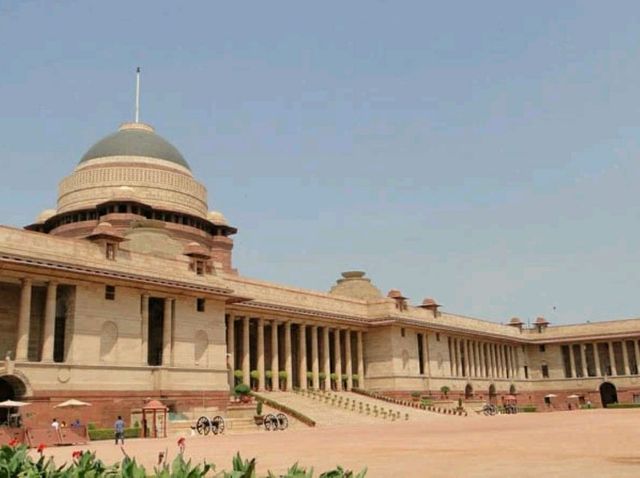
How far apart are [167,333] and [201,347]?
129 inches

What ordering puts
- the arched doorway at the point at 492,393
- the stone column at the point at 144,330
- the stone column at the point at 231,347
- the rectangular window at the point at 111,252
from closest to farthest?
the rectangular window at the point at 111,252 → the stone column at the point at 144,330 → the stone column at the point at 231,347 → the arched doorway at the point at 492,393

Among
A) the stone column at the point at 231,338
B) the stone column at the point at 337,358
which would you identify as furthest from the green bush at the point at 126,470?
the stone column at the point at 337,358

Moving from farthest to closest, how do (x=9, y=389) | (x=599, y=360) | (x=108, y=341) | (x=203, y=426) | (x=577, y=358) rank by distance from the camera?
1. (x=577, y=358)
2. (x=599, y=360)
3. (x=108, y=341)
4. (x=203, y=426)
5. (x=9, y=389)

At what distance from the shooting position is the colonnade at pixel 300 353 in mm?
55219

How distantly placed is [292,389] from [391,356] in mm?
12518

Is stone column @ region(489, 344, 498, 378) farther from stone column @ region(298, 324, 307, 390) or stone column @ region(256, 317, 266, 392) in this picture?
stone column @ region(256, 317, 266, 392)

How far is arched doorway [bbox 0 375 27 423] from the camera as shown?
35062 mm

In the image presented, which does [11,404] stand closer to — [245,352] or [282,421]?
[282,421]

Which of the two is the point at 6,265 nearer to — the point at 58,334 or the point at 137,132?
the point at 58,334

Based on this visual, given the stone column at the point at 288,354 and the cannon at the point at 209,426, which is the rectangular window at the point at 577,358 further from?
the cannon at the point at 209,426

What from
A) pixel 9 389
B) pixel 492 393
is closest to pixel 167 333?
pixel 9 389

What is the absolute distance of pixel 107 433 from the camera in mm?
35969

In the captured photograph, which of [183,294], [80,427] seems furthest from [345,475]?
[183,294]

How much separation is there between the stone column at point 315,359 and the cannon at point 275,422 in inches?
620
